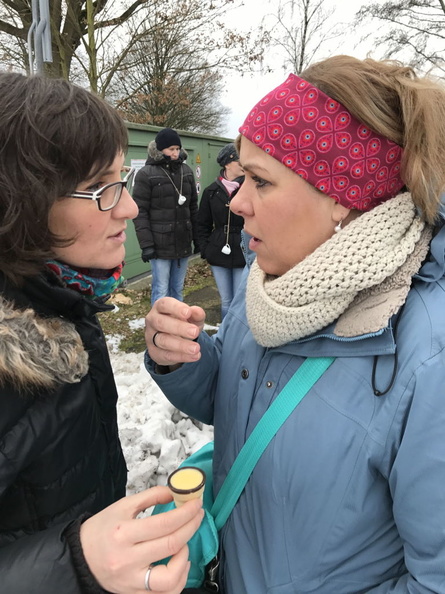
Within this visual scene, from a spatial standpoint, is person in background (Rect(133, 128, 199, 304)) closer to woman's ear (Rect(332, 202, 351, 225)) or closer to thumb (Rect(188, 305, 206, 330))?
thumb (Rect(188, 305, 206, 330))

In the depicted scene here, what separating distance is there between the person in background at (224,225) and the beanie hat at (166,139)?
63 cm

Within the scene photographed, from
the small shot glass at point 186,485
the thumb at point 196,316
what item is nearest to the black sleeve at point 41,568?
the small shot glass at point 186,485

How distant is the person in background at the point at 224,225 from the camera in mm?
5418

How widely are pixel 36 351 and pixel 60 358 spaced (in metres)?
0.07

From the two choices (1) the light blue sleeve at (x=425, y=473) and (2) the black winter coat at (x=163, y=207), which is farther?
(2) the black winter coat at (x=163, y=207)

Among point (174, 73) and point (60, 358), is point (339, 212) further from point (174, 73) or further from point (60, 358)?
point (174, 73)

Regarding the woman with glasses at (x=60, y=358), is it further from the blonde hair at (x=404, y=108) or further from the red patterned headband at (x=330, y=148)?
the blonde hair at (x=404, y=108)

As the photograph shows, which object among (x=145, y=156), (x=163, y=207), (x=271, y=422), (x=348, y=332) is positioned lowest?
(x=163, y=207)

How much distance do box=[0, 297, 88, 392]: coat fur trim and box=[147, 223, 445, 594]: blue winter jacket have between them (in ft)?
1.88

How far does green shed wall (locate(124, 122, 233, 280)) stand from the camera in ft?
22.0

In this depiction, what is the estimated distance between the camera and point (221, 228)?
5.64m

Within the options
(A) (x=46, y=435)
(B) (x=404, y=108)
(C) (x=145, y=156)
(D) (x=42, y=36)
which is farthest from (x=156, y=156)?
(A) (x=46, y=435)

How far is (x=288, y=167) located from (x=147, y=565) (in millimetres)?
1140

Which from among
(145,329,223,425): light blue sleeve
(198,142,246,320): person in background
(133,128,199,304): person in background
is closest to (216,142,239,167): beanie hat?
(198,142,246,320): person in background
